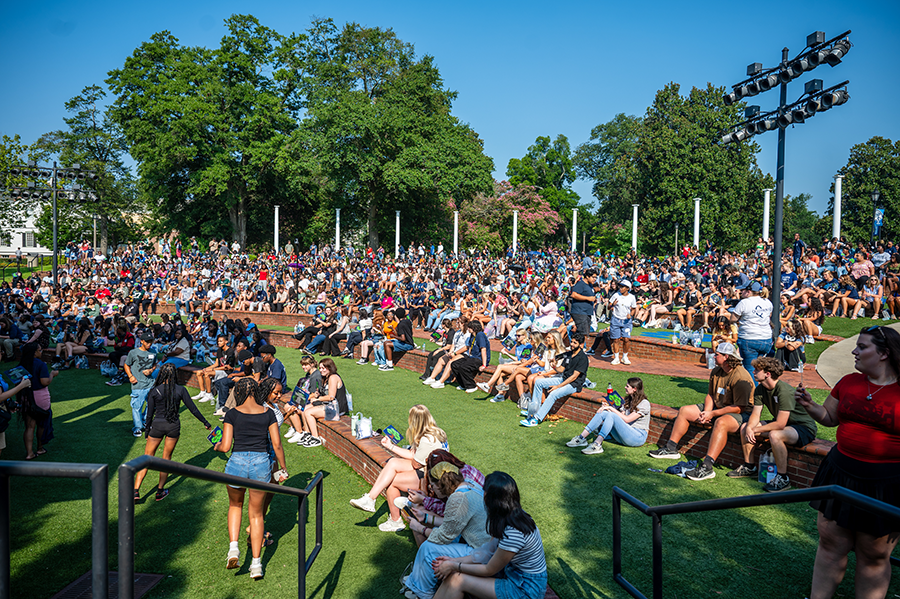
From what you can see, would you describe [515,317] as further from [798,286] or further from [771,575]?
[771,575]

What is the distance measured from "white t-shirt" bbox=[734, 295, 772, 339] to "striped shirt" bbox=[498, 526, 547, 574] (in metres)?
6.14

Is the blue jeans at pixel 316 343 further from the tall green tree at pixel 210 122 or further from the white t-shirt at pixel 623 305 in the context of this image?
the tall green tree at pixel 210 122

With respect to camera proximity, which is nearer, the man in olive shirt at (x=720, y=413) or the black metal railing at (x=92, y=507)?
the black metal railing at (x=92, y=507)

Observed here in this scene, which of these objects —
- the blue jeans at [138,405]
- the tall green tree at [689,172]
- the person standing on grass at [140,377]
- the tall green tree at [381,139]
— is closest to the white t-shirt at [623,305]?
the person standing on grass at [140,377]

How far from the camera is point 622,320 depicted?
497 inches

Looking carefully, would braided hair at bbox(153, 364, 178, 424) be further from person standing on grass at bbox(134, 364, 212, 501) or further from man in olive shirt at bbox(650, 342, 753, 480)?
man in olive shirt at bbox(650, 342, 753, 480)

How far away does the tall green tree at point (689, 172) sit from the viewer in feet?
153

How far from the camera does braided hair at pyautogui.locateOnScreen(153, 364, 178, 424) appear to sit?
715 cm

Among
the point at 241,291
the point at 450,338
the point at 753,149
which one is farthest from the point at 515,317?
the point at 753,149

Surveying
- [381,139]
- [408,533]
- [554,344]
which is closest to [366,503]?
[408,533]

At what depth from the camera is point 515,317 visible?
1714cm

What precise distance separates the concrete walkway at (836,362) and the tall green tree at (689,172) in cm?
3557

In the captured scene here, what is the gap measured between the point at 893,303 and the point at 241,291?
24711mm

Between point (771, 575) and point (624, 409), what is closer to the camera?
point (771, 575)
